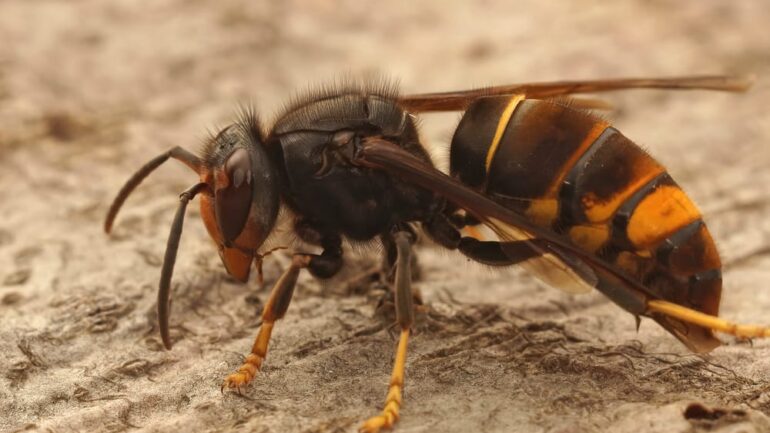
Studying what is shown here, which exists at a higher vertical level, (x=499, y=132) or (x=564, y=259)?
(x=499, y=132)

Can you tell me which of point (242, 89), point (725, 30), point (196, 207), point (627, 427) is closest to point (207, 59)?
point (242, 89)

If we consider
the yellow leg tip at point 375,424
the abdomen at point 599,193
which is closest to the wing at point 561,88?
the abdomen at point 599,193

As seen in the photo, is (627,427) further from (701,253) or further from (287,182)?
(287,182)

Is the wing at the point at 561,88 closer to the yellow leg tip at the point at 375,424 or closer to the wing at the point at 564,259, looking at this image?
the wing at the point at 564,259

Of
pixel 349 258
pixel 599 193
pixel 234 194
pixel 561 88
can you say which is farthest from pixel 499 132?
pixel 349 258

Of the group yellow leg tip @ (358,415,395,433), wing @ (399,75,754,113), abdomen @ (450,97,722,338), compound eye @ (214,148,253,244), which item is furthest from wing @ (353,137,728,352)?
yellow leg tip @ (358,415,395,433)

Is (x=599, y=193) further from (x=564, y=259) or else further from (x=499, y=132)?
(x=499, y=132)

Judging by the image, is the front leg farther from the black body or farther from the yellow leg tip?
the yellow leg tip
